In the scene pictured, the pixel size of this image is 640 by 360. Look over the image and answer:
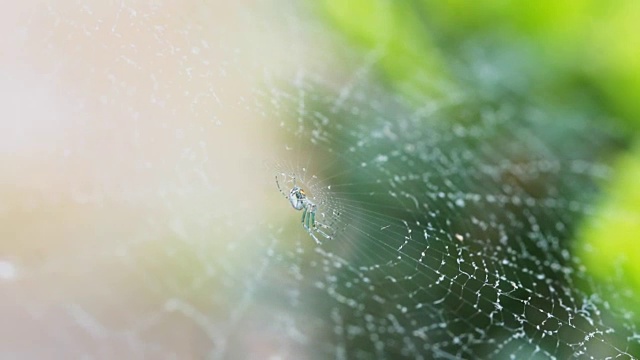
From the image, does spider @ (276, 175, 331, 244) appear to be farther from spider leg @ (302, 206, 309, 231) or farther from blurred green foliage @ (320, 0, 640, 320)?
blurred green foliage @ (320, 0, 640, 320)

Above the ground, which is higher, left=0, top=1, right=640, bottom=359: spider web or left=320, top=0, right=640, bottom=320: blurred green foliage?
left=320, top=0, right=640, bottom=320: blurred green foliage

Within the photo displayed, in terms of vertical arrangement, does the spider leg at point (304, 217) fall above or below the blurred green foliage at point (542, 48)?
below

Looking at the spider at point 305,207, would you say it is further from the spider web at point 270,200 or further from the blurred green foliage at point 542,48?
the blurred green foliage at point 542,48

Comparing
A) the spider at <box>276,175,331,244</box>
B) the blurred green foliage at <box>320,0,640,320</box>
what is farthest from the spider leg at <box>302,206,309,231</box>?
the blurred green foliage at <box>320,0,640,320</box>

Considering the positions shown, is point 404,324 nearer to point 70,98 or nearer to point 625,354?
point 625,354

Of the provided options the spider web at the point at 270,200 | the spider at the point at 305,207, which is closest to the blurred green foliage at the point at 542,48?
the spider web at the point at 270,200

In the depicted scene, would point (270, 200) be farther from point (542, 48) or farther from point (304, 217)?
point (542, 48)

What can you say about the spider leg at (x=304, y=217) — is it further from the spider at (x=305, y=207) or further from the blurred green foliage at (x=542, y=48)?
the blurred green foliage at (x=542, y=48)
